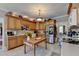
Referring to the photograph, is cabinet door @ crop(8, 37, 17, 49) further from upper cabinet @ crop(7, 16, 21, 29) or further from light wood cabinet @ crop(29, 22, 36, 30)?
light wood cabinet @ crop(29, 22, 36, 30)

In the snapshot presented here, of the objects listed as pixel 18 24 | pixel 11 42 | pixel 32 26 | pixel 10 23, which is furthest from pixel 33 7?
pixel 32 26

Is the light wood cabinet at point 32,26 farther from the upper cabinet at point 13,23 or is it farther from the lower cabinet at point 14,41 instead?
the lower cabinet at point 14,41

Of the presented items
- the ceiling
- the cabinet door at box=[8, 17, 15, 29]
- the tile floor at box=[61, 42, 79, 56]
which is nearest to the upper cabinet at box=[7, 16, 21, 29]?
the cabinet door at box=[8, 17, 15, 29]

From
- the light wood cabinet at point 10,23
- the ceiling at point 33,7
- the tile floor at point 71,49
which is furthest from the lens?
the light wood cabinet at point 10,23

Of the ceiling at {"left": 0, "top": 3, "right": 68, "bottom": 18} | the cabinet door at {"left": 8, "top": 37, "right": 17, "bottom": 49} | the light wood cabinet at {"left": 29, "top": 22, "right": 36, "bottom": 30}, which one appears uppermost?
the ceiling at {"left": 0, "top": 3, "right": 68, "bottom": 18}

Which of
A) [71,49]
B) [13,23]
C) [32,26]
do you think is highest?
[13,23]

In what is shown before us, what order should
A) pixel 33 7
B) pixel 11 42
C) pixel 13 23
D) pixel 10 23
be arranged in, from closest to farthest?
pixel 33 7 → pixel 11 42 → pixel 10 23 → pixel 13 23

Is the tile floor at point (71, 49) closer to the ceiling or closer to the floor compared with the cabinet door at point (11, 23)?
closer to the floor

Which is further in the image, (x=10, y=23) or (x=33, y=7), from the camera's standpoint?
(x=10, y=23)

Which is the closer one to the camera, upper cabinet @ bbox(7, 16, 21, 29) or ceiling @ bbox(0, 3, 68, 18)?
ceiling @ bbox(0, 3, 68, 18)

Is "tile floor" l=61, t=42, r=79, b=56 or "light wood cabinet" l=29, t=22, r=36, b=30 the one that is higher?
"light wood cabinet" l=29, t=22, r=36, b=30

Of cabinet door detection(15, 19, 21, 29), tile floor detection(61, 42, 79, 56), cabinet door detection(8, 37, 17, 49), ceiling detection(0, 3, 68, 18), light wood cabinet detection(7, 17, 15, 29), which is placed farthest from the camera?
cabinet door detection(15, 19, 21, 29)

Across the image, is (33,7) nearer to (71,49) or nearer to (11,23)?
(11,23)

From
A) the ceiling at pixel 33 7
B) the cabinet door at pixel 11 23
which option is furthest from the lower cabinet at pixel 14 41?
the ceiling at pixel 33 7
